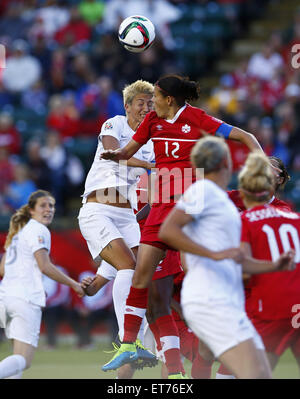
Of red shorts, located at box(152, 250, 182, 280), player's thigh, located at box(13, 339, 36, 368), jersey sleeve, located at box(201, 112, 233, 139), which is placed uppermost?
jersey sleeve, located at box(201, 112, 233, 139)

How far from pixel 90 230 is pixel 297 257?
8.22 feet

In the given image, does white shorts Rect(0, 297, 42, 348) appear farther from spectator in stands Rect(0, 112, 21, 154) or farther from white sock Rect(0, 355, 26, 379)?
spectator in stands Rect(0, 112, 21, 154)

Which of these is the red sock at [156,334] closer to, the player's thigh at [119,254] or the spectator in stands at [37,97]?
the player's thigh at [119,254]

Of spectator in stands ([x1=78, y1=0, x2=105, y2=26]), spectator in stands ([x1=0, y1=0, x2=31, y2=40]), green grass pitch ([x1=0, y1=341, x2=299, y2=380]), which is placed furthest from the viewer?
spectator in stands ([x1=0, y1=0, x2=31, y2=40])

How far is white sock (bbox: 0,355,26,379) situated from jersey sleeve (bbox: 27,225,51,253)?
1060mm

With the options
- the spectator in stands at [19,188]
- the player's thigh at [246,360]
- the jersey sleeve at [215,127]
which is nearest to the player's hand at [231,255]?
the player's thigh at [246,360]

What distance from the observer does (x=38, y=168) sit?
49.0 ft

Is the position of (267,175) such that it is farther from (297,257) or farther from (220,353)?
(220,353)

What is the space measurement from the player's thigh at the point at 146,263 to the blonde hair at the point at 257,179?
1.34m

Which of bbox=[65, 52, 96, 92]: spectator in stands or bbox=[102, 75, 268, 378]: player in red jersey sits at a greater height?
bbox=[65, 52, 96, 92]: spectator in stands

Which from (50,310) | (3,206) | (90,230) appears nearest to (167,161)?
(90,230)

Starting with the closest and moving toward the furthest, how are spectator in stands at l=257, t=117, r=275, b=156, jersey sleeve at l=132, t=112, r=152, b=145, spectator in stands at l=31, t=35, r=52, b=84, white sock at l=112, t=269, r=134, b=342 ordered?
jersey sleeve at l=132, t=112, r=152, b=145 < white sock at l=112, t=269, r=134, b=342 < spectator in stands at l=257, t=117, r=275, b=156 < spectator in stands at l=31, t=35, r=52, b=84

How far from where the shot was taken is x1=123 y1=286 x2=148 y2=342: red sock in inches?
286

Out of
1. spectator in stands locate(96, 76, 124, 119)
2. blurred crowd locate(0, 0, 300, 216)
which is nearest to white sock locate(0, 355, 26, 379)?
blurred crowd locate(0, 0, 300, 216)
